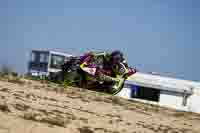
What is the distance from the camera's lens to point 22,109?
11695 millimetres

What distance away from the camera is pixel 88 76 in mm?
31266

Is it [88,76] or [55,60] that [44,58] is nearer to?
[55,60]

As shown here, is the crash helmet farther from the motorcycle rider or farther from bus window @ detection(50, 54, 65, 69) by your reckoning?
bus window @ detection(50, 54, 65, 69)

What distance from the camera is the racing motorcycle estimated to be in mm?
31188

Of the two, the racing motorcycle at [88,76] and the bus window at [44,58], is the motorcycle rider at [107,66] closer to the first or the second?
the racing motorcycle at [88,76]

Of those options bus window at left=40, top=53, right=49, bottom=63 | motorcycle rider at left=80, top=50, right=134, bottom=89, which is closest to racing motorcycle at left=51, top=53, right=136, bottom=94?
motorcycle rider at left=80, top=50, right=134, bottom=89

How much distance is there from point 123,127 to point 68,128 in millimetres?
2940

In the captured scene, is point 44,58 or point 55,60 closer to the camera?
point 55,60

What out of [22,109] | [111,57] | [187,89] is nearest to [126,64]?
[111,57]

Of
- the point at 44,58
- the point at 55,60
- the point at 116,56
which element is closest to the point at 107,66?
the point at 116,56

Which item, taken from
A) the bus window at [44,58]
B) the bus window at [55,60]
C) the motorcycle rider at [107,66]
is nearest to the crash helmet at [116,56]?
the motorcycle rider at [107,66]

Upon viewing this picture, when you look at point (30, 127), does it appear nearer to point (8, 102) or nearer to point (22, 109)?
point (22, 109)

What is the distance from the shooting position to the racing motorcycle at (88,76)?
31.2 m

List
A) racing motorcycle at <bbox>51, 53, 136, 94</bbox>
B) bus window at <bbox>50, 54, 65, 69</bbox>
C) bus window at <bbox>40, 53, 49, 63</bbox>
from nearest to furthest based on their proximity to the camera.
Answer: racing motorcycle at <bbox>51, 53, 136, 94</bbox>, bus window at <bbox>50, 54, 65, 69</bbox>, bus window at <bbox>40, 53, 49, 63</bbox>
